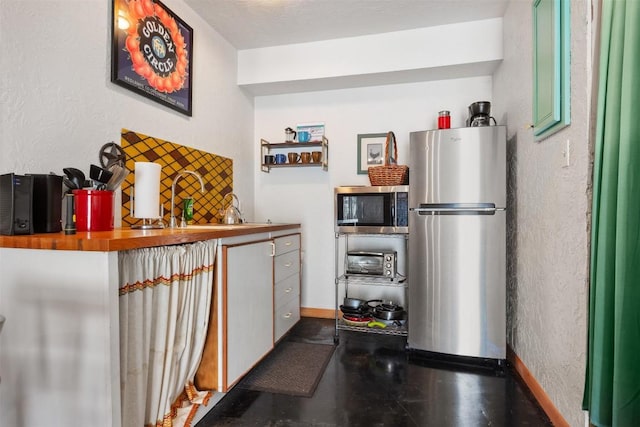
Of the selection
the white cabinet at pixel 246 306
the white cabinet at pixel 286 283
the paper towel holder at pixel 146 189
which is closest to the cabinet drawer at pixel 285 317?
the white cabinet at pixel 286 283

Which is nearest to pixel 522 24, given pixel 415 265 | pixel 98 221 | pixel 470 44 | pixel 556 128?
pixel 470 44

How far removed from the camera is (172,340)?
1.45 m

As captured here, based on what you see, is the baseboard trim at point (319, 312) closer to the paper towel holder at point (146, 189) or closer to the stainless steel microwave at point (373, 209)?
the stainless steel microwave at point (373, 209)

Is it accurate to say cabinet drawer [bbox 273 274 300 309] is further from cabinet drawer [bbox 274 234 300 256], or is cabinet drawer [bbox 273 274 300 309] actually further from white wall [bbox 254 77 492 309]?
white wall [bbox 254 77 492 309]

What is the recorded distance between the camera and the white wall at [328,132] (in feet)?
10.1

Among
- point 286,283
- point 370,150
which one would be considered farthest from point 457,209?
point 286,283

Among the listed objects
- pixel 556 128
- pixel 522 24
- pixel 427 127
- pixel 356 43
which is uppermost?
pixel 356 43

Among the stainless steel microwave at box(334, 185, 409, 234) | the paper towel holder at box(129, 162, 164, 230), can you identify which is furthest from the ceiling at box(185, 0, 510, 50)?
the paper towel holder at box(129, 162, 164, 230)

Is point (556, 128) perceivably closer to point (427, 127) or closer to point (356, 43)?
point (427, 127)

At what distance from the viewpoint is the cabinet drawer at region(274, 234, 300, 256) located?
8.01 ft

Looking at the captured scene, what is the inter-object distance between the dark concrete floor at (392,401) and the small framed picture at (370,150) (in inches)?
69.1

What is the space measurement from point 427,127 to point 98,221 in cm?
273

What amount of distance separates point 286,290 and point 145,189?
4.37 feet

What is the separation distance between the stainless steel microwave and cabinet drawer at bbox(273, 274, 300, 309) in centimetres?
58
